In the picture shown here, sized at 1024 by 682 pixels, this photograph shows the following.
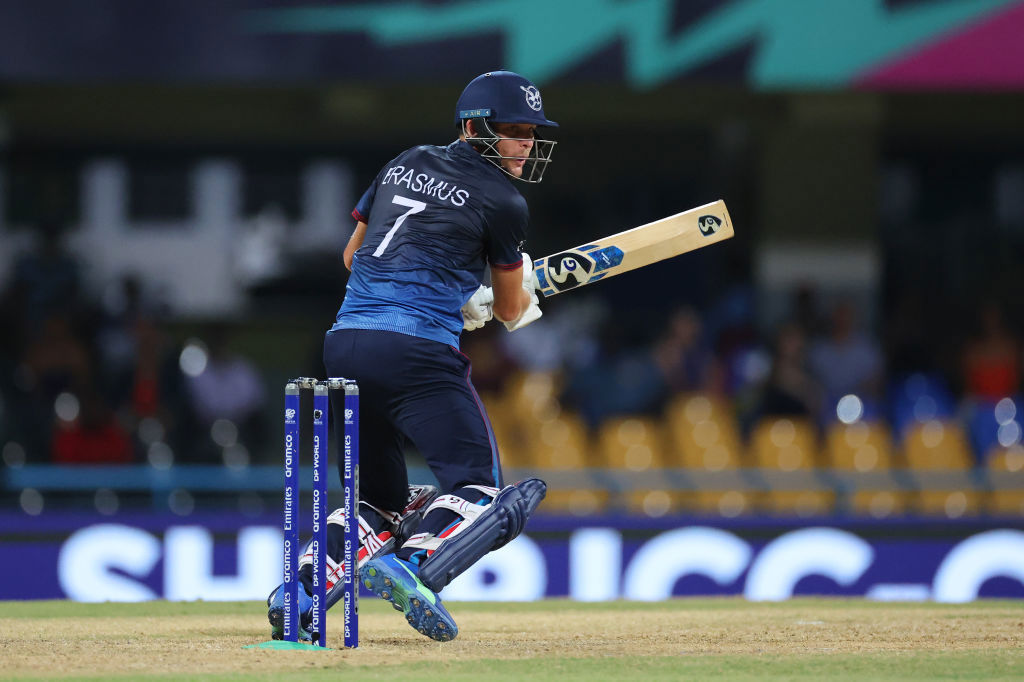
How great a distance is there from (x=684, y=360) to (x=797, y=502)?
1620mm

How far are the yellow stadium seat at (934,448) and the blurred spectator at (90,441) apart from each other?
17.9 ft

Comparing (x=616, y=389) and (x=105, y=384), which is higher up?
(x=105, y=384)

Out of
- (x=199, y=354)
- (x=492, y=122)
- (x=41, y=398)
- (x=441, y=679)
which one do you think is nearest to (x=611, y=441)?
(x=199, y=354)

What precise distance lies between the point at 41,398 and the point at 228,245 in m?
5.32

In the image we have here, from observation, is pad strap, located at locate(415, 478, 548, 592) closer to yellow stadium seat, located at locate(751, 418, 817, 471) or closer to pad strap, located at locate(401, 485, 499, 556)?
pad strap, located at locate(401, 485, 499, 556)

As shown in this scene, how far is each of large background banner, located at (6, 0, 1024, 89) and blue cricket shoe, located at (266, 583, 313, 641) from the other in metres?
6.04

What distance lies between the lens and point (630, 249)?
5852mm

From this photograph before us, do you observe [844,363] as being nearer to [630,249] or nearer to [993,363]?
[993,363]

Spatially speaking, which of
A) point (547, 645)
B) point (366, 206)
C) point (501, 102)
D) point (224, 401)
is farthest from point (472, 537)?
point (224, 401)

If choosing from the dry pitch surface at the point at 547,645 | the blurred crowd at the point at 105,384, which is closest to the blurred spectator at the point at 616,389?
the blurred crowd at the point at 105,384

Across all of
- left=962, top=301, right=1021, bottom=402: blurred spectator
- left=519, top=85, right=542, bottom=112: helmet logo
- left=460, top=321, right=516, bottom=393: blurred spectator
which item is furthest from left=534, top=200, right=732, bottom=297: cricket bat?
left=962, top=301, right=1021, bottom=402: blurred spectator

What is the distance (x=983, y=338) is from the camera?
12.2m

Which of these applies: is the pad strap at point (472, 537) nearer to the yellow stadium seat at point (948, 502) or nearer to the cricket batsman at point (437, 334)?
the cricket batsman at point (437, 334)

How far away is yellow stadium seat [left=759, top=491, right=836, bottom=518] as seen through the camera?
10.4 metres
